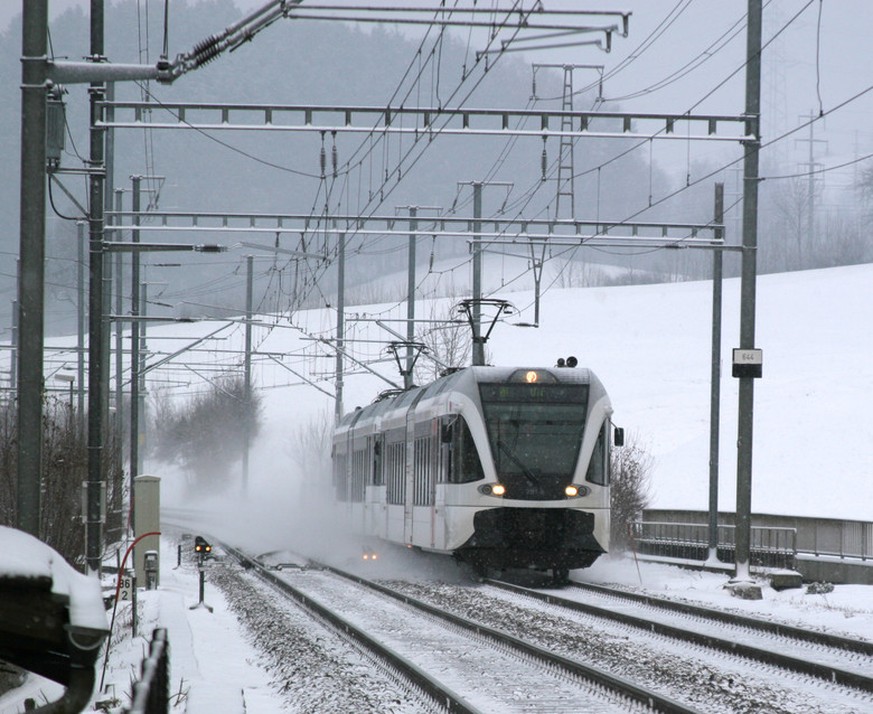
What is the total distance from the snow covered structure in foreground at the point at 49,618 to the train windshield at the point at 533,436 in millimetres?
18341

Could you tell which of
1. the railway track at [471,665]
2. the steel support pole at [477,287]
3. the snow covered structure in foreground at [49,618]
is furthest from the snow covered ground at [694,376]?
the snow covered structure in foreground at [49,618]

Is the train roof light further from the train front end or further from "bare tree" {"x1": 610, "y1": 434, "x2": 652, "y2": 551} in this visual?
"bare tree" {"x1": 610, "y1": 434, "x2": 652, "y2": 551}

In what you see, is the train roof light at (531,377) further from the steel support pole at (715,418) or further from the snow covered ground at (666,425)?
the steel support pole at (715,418)

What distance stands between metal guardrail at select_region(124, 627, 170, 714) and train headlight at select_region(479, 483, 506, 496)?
17.8 metres

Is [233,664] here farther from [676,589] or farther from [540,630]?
[676,589]

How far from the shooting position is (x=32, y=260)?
1238 centimetres

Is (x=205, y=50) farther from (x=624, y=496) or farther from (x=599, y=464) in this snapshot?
(x=624, y=496)

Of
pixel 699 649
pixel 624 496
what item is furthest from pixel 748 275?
pixel 624 496

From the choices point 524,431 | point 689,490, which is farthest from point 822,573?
point 689,490

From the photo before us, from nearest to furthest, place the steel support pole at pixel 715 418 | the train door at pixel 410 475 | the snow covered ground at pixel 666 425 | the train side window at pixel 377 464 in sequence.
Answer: the snow covered ground at pixel 666 425 → the train door at pixel 410 475 → the steel support pole at pixel 715 418 → the train side window at pixel 377 464

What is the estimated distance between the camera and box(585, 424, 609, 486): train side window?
2422 centimetres

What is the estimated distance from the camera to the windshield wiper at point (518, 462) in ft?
79.0

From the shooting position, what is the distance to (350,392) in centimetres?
10200

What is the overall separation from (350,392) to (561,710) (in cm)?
9064
